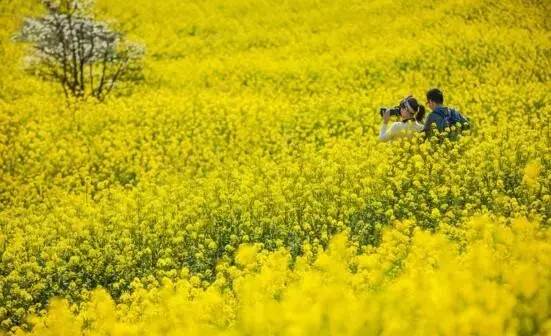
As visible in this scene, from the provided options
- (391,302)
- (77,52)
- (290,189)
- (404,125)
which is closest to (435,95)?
(404,125)

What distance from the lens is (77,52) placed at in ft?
65.4

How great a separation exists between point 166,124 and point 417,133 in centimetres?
727

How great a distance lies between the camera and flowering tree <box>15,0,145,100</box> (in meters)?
18.2

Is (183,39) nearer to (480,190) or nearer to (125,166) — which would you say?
(125,166)

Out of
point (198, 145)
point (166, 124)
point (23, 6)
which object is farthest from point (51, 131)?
point (23, 6)

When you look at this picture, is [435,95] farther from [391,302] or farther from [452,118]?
[391,302]

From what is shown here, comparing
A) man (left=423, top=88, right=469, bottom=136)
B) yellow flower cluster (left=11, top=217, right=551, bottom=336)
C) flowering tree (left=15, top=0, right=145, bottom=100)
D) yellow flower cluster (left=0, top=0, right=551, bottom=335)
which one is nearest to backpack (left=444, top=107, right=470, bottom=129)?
man (left=423, top=88, right=469, bottom=136)

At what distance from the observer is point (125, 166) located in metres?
12.4

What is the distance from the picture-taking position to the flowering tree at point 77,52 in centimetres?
1816

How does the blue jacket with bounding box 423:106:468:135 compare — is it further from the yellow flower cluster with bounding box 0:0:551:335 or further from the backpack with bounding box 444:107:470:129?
the yellow flower cluster with bounding box 0:0:551:335

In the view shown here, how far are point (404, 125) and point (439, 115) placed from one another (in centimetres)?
53

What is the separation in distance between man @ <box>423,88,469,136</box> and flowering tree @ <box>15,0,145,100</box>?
10.5 meters

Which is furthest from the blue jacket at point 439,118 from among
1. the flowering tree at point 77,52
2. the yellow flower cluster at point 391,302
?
the flowering tree at point 77,52

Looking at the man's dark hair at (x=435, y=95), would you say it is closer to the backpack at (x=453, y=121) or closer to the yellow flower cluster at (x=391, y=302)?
the backpack at (x=453, y=121)
